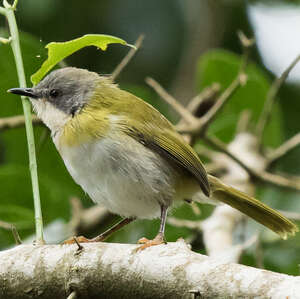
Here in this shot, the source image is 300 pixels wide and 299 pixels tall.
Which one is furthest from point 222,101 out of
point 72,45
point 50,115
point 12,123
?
point 72,45

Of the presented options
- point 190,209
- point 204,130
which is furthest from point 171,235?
point 204,130

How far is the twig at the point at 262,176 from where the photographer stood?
12.2 ft

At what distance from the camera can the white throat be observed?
316cm

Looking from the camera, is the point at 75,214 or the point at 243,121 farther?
the point at 243,121

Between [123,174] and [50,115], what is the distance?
598mm

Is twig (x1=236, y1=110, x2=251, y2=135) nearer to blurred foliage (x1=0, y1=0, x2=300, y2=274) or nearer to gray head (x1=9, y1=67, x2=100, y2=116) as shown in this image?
blurred foliage (x1=0, y1=0, x2=300, y2=274)

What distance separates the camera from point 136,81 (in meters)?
5.40

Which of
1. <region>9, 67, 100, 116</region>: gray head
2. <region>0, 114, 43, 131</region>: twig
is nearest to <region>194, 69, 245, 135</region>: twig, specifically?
<region>9, 67, 100, 116</region>: gray head

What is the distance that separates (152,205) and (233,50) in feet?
9.37

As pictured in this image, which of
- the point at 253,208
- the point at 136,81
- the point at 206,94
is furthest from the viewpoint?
the point at 136,81

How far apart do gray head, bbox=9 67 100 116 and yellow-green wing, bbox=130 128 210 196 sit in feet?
1.40

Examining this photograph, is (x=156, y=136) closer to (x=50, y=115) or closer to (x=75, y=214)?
(x=50, y=115)

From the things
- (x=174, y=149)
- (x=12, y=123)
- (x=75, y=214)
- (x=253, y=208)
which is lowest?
(x=75, y=214)

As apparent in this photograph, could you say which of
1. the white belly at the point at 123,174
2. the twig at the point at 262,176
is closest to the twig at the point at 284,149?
the twig at the point at 262,176
